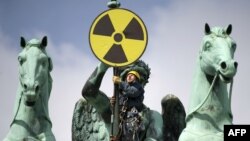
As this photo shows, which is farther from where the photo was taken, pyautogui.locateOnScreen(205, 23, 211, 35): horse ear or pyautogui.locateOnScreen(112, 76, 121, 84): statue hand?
pyautogui.locateOnScreen(205, 23, 211, 35): horse ear

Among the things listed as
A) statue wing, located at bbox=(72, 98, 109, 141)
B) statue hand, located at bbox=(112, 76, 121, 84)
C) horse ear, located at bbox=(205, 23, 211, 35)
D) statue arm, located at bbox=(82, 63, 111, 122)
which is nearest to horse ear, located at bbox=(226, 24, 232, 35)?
horse ear, located at bbox=(205, 23, 211, 35)

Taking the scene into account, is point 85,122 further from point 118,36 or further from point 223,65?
point 118,36

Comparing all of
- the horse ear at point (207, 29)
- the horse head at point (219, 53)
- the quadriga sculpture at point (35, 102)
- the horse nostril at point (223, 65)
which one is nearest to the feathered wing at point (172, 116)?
the horse head at point (219, 53)

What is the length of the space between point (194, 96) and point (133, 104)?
3.16 feet

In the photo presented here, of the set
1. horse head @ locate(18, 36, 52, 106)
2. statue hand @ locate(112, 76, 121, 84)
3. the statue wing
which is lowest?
the statue wing

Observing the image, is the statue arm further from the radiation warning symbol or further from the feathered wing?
the radiation warning symbol

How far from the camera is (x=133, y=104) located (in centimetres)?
2995

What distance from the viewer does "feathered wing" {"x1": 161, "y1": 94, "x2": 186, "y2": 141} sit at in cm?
3169

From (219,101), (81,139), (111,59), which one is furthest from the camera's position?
(81,139)

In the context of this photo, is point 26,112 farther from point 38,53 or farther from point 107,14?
point 107,14

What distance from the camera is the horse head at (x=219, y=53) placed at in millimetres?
29062

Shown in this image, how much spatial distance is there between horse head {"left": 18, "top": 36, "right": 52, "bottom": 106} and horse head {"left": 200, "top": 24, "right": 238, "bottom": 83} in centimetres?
247

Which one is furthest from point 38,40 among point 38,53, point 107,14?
point 107,14

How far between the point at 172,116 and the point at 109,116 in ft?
3.98
